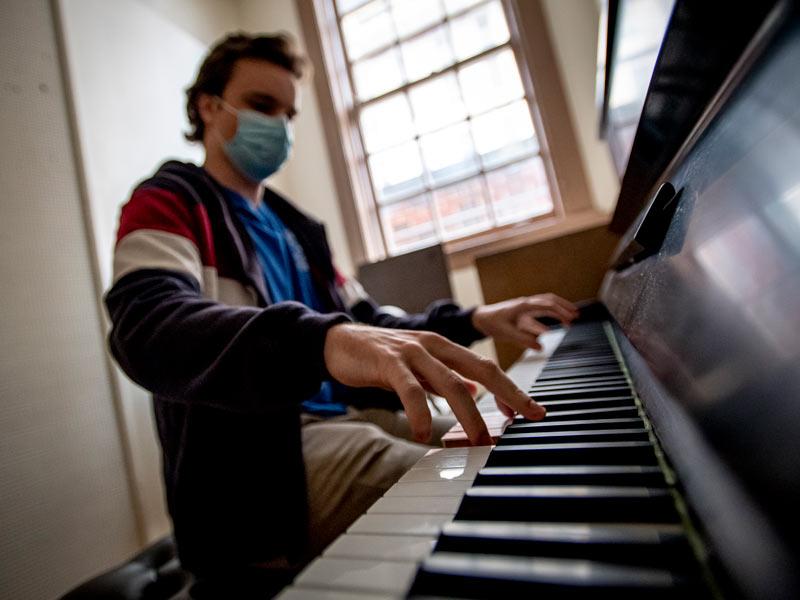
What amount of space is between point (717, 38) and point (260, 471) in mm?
791

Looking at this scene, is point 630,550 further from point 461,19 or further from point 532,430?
point 461,19

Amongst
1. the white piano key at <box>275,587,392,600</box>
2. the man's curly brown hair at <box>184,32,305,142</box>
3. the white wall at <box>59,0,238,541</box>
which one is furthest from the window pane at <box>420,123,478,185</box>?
the white piano key at <box>275,587,392,600</box>

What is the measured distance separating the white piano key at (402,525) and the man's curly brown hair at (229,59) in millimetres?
1349

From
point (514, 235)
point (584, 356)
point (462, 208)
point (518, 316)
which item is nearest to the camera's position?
point (584, 356)

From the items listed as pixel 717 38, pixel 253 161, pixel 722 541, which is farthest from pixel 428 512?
pixel 253 161

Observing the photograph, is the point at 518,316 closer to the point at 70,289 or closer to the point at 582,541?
the point at 582,541

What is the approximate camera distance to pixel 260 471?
0.70 meters

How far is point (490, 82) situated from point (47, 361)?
2.86 metres

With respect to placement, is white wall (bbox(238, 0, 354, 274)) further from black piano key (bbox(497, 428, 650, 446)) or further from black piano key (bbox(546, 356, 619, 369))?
black piano key (bbox(497, 428, 650, 446))

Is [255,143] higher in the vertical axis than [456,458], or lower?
higher

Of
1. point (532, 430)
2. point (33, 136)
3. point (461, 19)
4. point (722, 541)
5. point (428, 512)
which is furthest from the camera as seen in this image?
point (461, 19)

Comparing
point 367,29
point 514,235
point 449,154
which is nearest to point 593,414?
point 514,235

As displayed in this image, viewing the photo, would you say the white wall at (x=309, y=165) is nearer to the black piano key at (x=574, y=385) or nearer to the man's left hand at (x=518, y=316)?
the man's left hand at (x=518, y=316)

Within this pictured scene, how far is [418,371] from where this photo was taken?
416 mm
